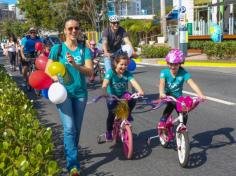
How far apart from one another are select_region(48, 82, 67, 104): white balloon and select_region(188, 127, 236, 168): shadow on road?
1.90 metres

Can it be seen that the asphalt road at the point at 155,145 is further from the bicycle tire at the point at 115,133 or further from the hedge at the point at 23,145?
the hedge at the point at 23,145

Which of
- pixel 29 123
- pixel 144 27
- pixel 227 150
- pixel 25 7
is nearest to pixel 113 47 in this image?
pixel 227 150

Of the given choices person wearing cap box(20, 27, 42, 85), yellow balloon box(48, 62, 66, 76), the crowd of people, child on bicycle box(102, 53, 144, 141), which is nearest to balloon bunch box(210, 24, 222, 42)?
person wearing cap box(20, 27, 42, 85)

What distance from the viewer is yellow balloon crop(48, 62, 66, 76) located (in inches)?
195

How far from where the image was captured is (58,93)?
4926 mm

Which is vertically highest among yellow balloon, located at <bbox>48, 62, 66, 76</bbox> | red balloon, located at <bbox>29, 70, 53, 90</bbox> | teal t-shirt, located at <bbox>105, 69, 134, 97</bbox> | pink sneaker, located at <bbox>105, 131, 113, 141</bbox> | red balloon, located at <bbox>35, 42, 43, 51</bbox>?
red balloon, located at <bbox>35, 42, 43, 51</bbox>

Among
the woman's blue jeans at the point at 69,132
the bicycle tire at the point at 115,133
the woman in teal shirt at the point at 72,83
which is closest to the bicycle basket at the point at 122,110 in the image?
the bicycle tire at the point at 115,133

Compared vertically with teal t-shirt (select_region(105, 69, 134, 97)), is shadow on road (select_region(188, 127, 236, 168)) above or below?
below

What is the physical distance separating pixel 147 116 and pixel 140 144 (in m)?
2.17

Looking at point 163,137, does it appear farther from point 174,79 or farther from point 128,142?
point 174,79

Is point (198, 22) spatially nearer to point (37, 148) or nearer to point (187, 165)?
point (187, 165)

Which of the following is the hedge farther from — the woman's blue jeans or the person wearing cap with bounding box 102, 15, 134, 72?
the person wearing cap with bounding box 102, 15, 134, 72

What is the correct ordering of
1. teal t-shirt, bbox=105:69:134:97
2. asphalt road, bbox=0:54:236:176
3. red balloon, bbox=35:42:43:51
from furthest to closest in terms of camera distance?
red balloon, bbox=35:42:43:51 < teal t-shirt, bbox=105:69:134:97 < asphalt road, bbox=0:54:236:176

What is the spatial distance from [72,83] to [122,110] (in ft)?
3.41
